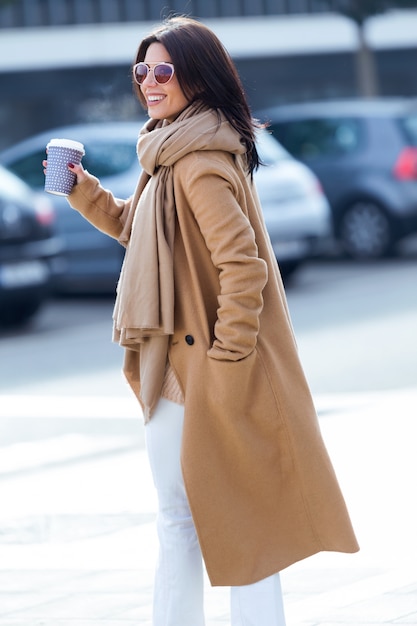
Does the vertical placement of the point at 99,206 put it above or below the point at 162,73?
below

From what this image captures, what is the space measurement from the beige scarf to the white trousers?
80 millimetres

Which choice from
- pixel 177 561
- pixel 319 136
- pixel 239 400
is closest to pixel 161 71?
pixel 239 400

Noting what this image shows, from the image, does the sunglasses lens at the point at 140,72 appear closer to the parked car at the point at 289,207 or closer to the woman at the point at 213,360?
the woman at the point at 213,360

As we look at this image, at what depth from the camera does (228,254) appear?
357 centimetres

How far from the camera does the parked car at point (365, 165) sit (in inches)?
629

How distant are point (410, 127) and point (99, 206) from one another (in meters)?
12.4

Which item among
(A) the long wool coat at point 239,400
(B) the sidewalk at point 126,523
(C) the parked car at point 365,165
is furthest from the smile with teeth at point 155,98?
(C) the parked car at point 365,165

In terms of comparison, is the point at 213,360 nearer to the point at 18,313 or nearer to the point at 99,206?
the point at 99,206

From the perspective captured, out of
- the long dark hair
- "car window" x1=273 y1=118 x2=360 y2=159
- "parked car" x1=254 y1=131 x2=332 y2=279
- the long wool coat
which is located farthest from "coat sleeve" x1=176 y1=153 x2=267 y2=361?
"car window" x1=273 y1=118 x2=360 y2=159

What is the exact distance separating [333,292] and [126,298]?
10055mm

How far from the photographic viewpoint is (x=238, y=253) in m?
3.58

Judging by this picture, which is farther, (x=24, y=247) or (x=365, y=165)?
(x=365, y=165)

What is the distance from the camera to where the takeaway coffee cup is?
13.0 feet

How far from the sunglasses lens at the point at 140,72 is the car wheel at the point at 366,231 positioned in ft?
40.8
